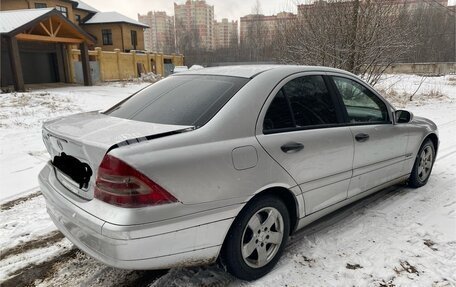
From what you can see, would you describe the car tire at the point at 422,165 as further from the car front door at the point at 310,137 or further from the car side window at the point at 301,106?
the car side window at the point at 301,106

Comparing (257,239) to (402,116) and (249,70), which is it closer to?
(249,70)

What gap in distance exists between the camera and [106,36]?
3722 cm

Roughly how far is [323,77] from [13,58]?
19265 millimetres

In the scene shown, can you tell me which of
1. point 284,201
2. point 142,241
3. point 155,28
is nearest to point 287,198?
point 284,201

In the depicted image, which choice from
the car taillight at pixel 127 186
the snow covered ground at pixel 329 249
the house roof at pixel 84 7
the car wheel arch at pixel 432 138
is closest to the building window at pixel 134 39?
the house roof at pixel 84 7

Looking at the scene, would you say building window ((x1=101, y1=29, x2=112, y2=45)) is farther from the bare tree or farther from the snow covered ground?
the snow covered ground

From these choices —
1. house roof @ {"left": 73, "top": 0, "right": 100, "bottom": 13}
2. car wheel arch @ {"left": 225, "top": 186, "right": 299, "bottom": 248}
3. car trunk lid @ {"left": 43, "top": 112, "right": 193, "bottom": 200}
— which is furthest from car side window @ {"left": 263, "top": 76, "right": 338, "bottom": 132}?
house roof @ {"left": 73, "top": 0, "right": 100, "bottom": 13}

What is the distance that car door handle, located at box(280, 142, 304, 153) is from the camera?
268cm

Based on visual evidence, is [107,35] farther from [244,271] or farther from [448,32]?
[448,32]

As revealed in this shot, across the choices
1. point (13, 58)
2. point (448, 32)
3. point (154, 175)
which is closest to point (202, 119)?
point (154, 175)

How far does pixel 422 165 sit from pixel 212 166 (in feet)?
11.9

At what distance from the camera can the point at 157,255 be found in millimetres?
2145

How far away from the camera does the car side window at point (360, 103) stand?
3.46 meters

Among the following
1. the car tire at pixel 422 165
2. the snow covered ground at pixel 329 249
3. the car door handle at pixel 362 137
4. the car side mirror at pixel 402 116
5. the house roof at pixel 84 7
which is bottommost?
the snow covered ground at pixel 329 249
